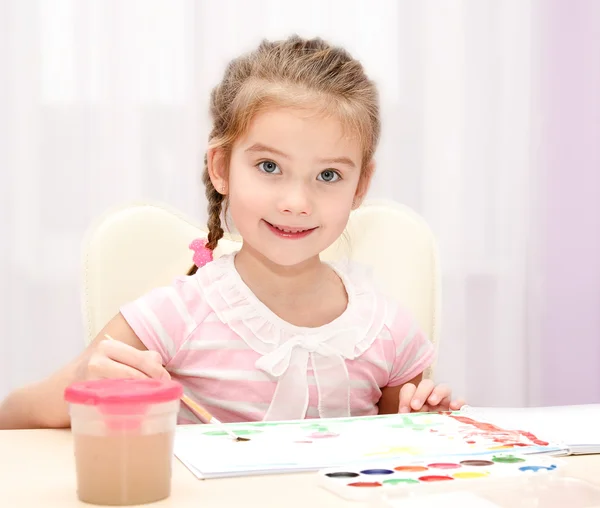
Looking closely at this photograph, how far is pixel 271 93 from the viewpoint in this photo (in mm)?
1286

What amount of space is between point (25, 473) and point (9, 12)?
6.15 feet

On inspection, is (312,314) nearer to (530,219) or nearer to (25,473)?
(25,473)

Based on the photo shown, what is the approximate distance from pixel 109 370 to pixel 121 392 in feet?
1.02

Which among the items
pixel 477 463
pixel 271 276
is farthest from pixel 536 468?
pixel 271 276

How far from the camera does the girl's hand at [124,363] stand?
953 millimetres

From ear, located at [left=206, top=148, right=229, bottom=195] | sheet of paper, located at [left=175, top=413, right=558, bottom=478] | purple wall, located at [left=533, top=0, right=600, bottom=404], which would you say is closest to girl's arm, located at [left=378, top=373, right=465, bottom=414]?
sheet of paper, located at [left=175, top=413, right=558, bottom=478]

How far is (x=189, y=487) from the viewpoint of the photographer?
2.36ft

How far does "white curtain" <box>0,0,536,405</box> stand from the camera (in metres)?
2.39

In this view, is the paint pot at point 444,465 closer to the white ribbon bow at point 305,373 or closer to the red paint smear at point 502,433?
the red paint smear at point 502,433

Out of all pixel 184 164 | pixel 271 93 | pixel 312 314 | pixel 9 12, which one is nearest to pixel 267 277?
pixel 312 314

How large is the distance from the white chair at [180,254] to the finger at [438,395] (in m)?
0.38

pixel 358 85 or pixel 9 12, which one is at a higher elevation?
pixel 9 12

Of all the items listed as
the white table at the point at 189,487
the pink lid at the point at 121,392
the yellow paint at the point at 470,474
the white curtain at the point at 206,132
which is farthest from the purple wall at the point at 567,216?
the pink lid at the point at 121,392

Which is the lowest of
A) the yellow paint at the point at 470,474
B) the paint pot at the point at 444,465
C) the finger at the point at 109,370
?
the paint pot at the point at 444,465
